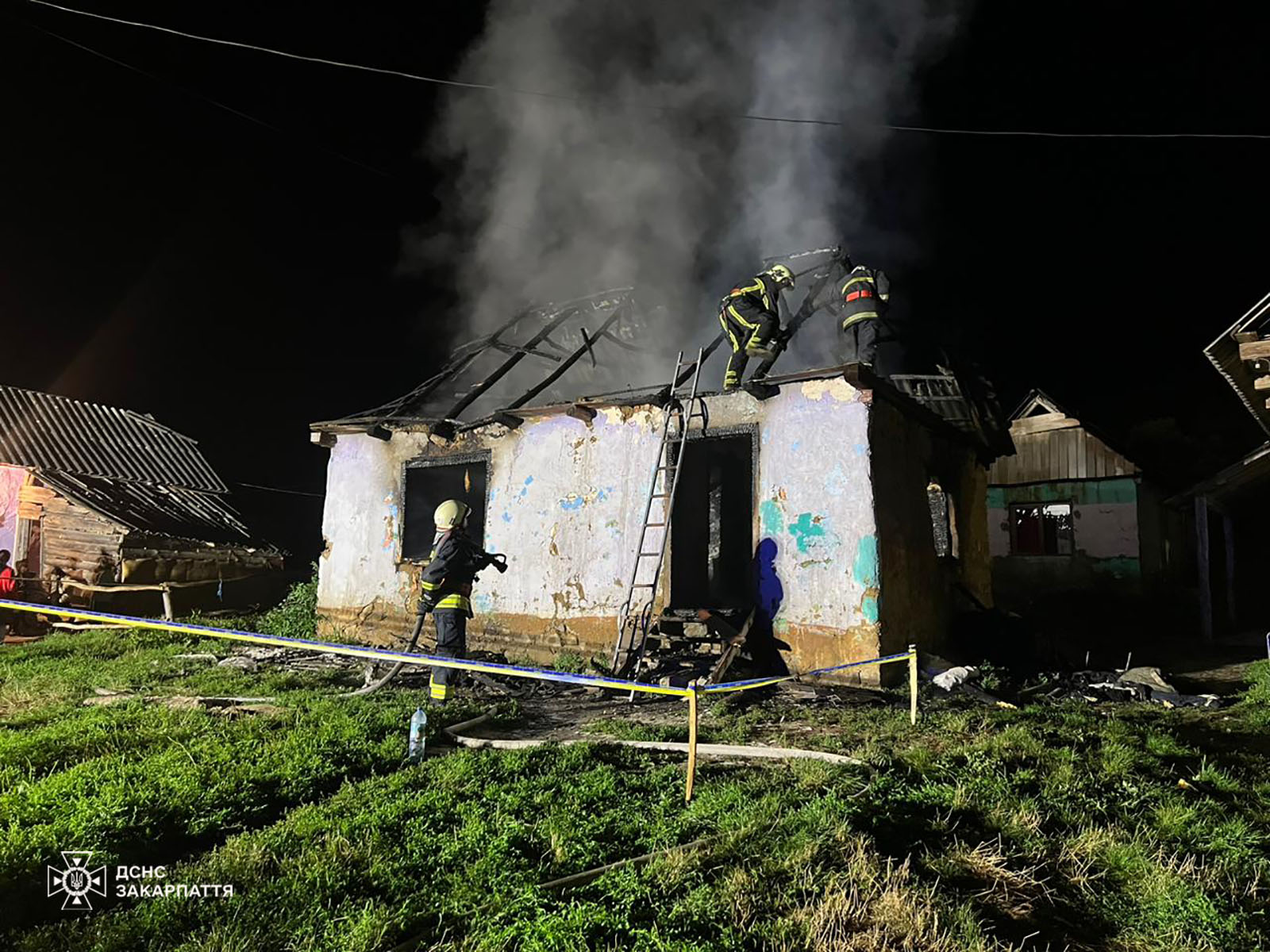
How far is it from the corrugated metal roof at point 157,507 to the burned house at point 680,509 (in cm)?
520

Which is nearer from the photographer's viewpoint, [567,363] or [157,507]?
[567,363]

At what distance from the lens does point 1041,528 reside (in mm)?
17594

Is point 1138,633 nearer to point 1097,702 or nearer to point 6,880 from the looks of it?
point 1097,702

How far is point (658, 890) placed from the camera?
8.91ft

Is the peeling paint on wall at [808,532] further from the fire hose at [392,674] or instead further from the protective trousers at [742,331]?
the fire hose at [392,674]

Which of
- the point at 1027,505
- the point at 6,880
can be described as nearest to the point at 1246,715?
the point at 6,880

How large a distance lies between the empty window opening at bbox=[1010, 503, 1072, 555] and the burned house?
7556 mm

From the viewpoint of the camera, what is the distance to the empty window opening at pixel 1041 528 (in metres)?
17.2

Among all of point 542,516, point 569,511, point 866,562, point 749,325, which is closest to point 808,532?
point 866,562

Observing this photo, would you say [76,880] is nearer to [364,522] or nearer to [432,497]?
[364,522]

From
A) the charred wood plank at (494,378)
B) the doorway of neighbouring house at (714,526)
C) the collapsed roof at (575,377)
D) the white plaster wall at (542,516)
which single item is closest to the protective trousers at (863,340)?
the collapsed roof at (575,377)

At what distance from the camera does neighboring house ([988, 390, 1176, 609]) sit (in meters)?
16.3

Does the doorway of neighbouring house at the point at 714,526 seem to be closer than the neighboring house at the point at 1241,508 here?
No

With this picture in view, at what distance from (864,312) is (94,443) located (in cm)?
1753
